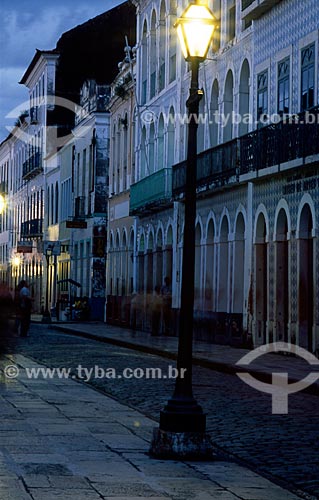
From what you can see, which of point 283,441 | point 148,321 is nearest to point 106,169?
point 148,321

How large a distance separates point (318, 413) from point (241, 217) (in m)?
16.3

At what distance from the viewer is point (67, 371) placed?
21000 millimetres

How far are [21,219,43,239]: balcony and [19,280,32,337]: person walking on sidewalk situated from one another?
33.0m

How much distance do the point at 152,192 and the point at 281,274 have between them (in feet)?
42.7

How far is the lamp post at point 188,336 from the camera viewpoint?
34.2ft

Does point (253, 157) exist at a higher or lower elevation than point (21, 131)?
lower

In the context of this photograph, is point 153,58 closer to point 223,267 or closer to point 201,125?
point 201,125

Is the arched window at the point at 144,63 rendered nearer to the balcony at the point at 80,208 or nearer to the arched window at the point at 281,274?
the balcony at the point at 80,208

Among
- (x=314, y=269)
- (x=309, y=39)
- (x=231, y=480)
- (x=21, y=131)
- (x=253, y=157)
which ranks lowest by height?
(x=231, y=480)

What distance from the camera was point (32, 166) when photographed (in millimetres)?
72938

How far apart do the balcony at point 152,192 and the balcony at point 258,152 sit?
6.63 ft

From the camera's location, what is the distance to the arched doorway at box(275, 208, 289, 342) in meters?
27.4

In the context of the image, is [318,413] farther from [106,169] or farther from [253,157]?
[106,169]

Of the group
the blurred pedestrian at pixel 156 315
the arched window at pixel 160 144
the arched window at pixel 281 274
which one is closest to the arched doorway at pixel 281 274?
the arched window at pixel 281 274
